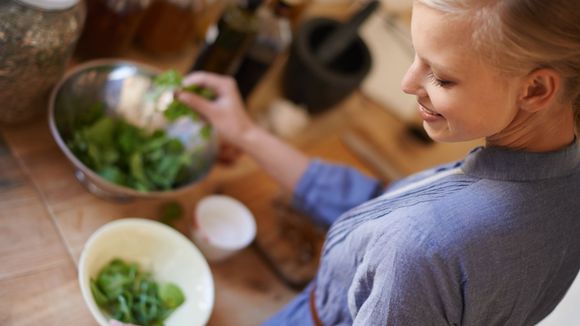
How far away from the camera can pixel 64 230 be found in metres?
0.73

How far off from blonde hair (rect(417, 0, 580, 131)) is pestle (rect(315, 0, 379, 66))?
583mm

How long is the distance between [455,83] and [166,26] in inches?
27.1

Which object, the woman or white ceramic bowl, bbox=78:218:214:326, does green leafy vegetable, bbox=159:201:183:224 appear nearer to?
white ceramic bowl, bbox=78:218:214:326

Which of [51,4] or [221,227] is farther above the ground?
[51,4]

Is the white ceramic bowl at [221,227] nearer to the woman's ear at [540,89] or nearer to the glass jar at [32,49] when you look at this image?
the glass jar at [32,49]

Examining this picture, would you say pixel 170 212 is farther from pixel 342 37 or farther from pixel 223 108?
pixel 342 37

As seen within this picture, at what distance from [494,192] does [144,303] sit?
45cm

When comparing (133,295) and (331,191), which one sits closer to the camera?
(133,295)

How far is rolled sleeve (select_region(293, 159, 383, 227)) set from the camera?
899 millimetres

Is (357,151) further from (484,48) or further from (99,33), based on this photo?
(484,48)

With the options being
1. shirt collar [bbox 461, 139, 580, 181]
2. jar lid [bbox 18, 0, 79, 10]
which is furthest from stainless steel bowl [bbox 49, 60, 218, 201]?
shirt collar [bbox 461, 139, 580, 181]

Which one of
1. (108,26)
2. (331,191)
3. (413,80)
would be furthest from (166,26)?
(413,80)

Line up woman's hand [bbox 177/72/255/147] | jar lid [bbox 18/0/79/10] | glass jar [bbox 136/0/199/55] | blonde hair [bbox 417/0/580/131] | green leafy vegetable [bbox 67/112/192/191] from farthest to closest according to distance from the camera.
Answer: glass jar [bbox 136/0/199/55] < woman's hand [bbox 177/72/255/147] < green leafy vegetable [bbox 67/112/192/191] < jar lid [bbox 18/0/79/10] < blonde hair [bbox 417/0/580/131]

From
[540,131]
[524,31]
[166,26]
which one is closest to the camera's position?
[524,31]
